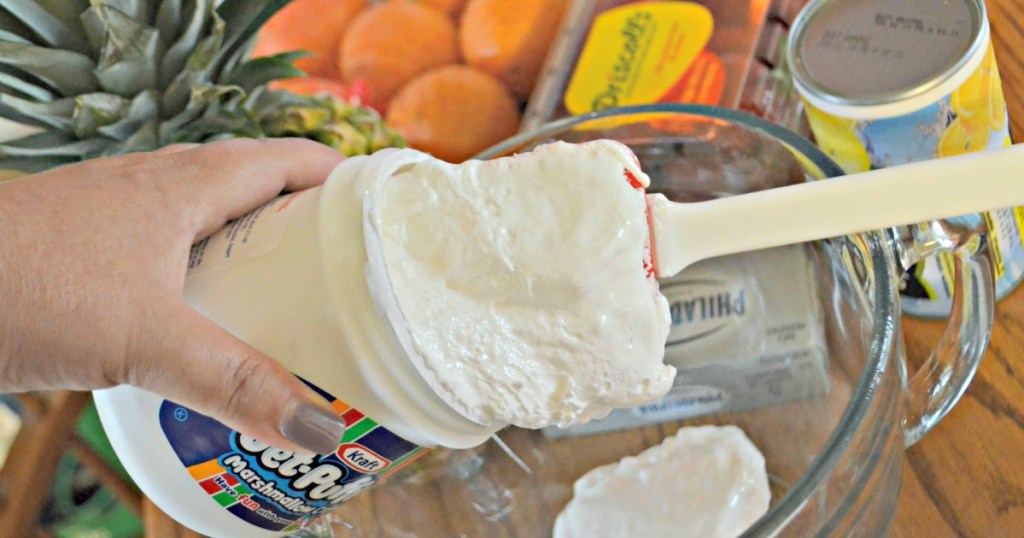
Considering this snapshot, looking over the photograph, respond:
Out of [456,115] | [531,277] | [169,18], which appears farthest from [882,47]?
[169,18]

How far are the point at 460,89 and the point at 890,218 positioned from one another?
0.55m

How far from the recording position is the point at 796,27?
59 centimetres

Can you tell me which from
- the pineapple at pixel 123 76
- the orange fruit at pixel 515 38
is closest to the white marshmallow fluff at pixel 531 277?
the pineapple at pixel 123 76

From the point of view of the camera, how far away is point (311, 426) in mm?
387

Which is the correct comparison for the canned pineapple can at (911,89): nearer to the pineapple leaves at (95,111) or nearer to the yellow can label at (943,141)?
the yellow can label at (943,141)

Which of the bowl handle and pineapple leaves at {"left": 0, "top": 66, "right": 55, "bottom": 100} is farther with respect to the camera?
pineapple leaves at {"left": 0, "top": 66, "right": 55, "bottom": 100}

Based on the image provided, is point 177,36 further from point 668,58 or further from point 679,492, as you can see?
point 679,492

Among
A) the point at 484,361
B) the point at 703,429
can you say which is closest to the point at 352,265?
the point at 484,361

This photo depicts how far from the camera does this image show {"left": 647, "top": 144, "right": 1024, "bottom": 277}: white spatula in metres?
0.37

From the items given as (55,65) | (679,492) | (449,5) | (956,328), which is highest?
(55,65)

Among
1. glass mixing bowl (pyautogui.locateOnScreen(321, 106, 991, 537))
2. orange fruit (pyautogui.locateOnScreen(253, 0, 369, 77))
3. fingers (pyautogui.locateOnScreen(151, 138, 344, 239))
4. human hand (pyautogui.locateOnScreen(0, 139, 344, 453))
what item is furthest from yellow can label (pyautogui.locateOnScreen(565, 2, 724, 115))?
human hand (pyautogui.locateOnScreen(0, 139, 344, 453))

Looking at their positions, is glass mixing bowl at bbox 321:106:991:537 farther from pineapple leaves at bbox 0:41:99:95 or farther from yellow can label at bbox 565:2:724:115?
pineapple leaves at bbox 0:41:99:95

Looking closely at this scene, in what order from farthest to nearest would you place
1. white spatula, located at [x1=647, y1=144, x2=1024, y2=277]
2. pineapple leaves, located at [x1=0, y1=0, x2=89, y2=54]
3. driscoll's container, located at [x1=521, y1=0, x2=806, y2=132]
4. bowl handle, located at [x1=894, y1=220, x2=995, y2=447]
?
driscoll's container, located at [x1=521, y1=0, x2=806, y2=132] < pineapple leaves, located at [x1=0, y1=0, x2=89, y2=54] < bowl handle, located at [x1=894, y1=220, x2=995, y2=447] < white spatula, located at [x1=647, y1=144, x2=1024, y2=277]

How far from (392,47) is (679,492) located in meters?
0.51
